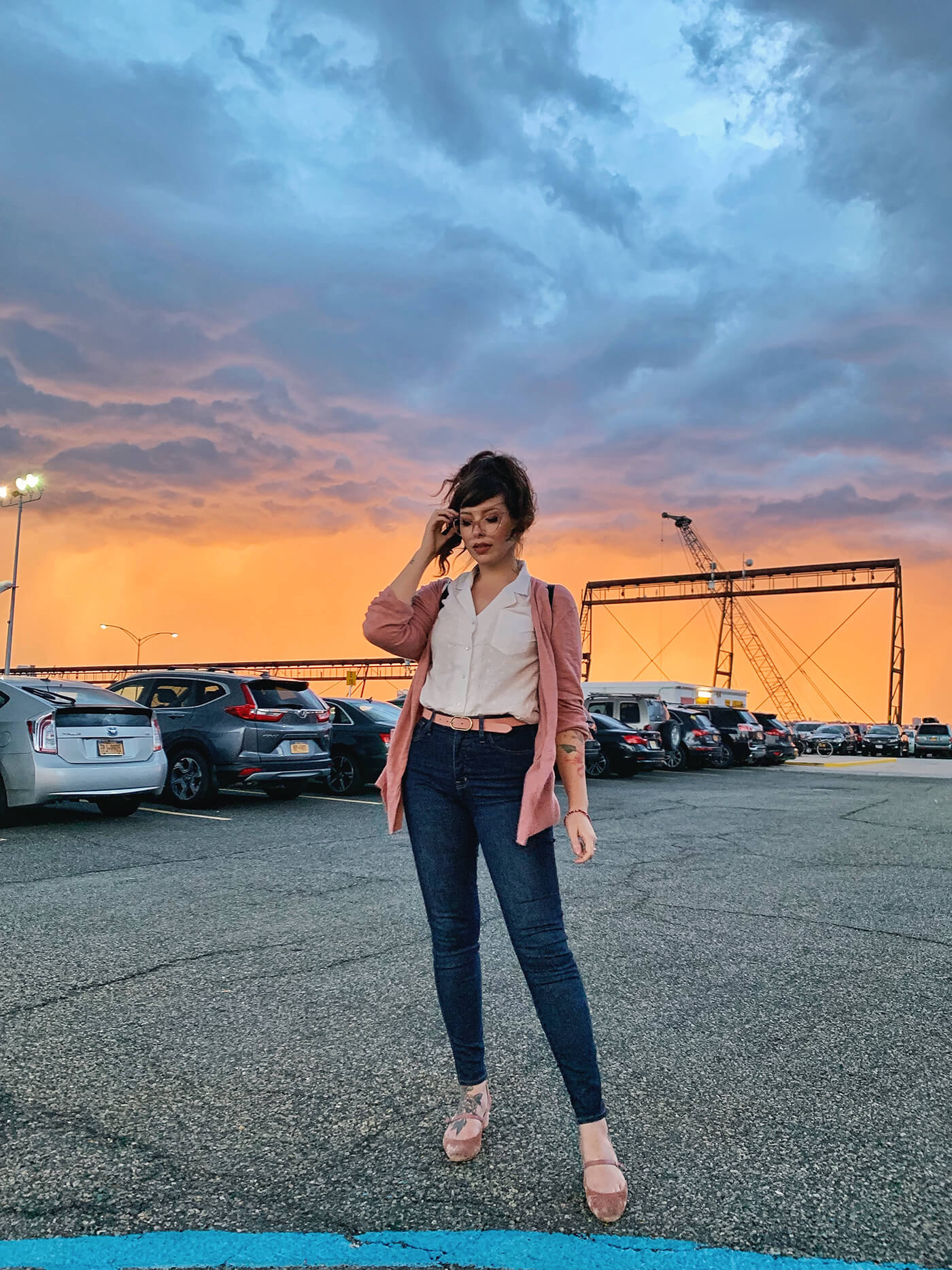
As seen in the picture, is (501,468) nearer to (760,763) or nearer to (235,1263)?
(235,1263)

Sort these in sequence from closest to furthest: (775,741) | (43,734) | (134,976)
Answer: (134,976)
(43,734)
(775,741)

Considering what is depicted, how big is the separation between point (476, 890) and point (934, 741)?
50.8m

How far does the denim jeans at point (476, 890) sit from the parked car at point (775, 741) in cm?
2570

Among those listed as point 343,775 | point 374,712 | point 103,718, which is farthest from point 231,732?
point 374,712

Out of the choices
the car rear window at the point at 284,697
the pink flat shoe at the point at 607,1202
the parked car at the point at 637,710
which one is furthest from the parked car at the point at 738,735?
the pink flat shoe at the point at 607,1202

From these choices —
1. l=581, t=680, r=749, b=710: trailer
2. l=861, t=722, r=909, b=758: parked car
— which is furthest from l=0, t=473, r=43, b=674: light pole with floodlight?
l=861, t=722, r=909, b=758: parked car

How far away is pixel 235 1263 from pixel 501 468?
2.06 metres

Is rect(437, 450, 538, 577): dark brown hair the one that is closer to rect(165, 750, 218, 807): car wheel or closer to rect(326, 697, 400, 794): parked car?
rect(165, 750, 218, 807): car wheel

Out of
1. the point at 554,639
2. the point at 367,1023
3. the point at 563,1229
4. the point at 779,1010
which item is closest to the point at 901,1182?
the point at 563,1229

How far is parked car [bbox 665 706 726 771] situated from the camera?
23.2m

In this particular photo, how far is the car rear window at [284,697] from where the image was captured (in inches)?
458

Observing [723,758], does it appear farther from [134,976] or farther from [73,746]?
[134,976]

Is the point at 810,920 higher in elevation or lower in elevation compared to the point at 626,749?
lower

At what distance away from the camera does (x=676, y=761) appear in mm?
22953
